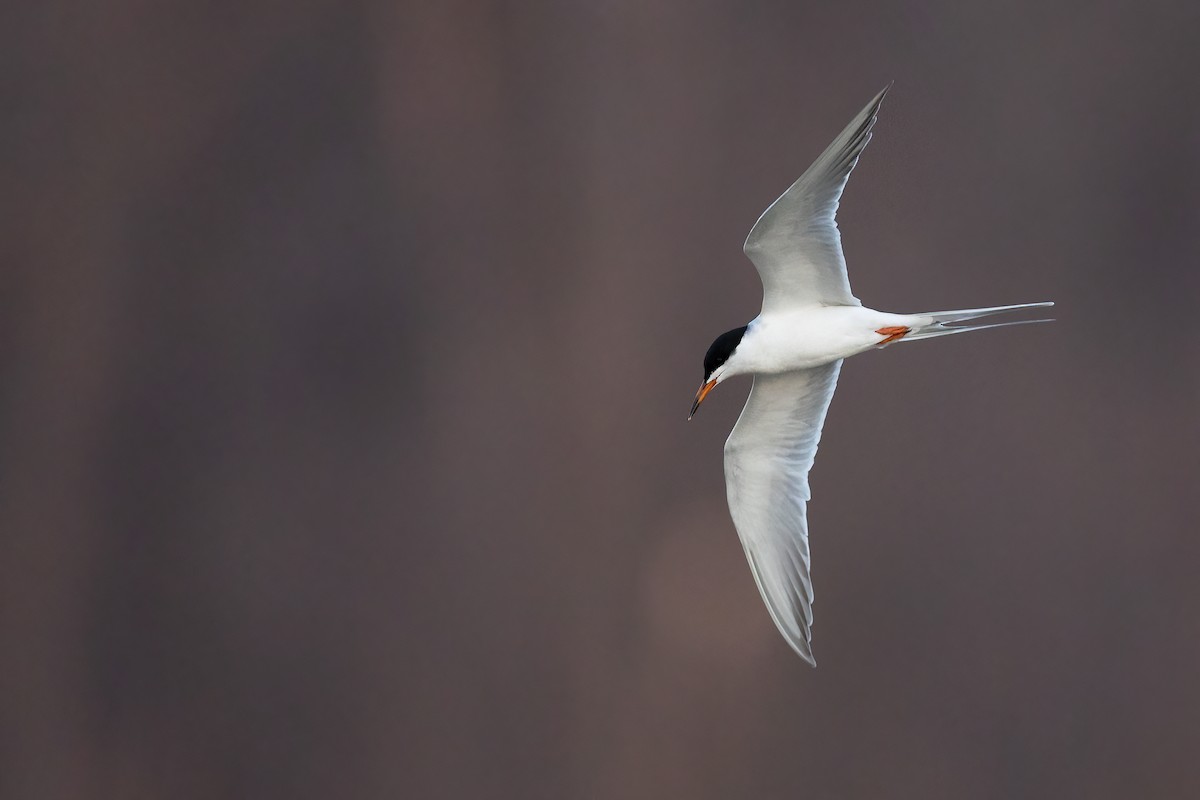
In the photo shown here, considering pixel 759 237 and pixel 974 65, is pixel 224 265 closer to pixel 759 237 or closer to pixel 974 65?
pixel 759 237

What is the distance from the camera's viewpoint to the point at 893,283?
3531 millimetres

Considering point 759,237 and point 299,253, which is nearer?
point 759,237

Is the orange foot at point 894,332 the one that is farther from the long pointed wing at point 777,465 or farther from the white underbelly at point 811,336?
the long pointed wing at point 777,465

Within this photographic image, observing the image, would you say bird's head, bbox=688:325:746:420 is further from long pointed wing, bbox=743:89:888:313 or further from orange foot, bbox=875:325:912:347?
orange foot, bbox=875:325:912:347

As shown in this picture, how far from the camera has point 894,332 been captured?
89.8 inches

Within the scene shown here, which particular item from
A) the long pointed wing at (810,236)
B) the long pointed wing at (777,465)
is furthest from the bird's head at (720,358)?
the long pointed wing at (777,465)

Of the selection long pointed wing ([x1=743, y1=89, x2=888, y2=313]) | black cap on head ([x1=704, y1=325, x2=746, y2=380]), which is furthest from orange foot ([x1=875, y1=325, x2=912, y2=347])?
black cap on head ([x1=704, y1=325, x2=746, y2=380])

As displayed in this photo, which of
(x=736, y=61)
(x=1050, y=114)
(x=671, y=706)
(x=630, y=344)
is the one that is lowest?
(x=671, y=706)

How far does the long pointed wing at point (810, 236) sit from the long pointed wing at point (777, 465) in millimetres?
264

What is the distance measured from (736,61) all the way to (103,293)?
2.08 metres

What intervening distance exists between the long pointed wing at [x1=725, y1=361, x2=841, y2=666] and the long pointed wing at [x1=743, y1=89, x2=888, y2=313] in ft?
0.87

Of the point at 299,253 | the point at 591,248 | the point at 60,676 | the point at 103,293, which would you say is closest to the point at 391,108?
the point at 299,253

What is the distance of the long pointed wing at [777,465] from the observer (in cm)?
264

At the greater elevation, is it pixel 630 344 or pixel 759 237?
pixel 759 237
